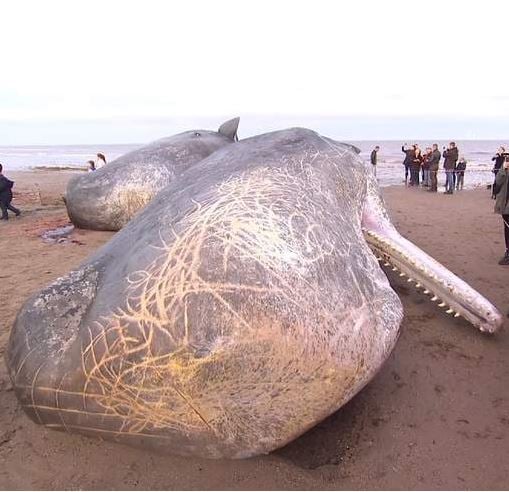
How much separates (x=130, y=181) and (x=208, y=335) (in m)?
6.46

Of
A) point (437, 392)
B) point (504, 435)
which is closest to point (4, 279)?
point (437, 392)

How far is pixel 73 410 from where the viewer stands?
2904mm

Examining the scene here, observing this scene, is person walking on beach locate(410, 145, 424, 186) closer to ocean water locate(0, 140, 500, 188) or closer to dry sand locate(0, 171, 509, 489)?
ocean water locate(0, 140, 500, 188)

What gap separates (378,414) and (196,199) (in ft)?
6.87

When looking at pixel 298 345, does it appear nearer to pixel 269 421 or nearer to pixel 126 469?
pixel 269 421

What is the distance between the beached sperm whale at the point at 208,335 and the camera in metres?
2.77

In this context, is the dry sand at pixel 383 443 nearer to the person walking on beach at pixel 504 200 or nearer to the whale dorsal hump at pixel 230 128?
the person walking on beach at pixel 504 200

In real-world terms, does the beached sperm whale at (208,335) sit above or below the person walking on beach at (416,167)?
above

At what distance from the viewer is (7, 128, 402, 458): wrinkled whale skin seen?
277 cm

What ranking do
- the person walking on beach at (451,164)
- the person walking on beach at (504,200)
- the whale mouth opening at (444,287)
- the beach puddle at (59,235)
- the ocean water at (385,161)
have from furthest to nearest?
the ocean water at (385,161), the person walking on beach at (451,164), the beach puddle at (59,235), the person walking on beach at (504,200), the whale mouth opening at (444,287)

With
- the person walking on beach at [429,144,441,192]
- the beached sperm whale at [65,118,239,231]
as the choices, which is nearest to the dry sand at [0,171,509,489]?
the beached sperm whale at [65,118,239,231]

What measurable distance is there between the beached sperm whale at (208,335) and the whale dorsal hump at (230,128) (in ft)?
21.7

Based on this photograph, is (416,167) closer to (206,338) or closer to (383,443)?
(383,443)

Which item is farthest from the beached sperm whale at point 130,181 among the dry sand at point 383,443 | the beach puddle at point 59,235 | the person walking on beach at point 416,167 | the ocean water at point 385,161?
the person walking on beach at point 416,167
